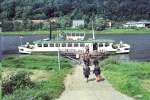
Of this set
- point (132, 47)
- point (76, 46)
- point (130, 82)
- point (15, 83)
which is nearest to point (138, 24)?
point (132, 47)

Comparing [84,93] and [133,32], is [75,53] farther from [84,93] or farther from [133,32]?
[133,32]

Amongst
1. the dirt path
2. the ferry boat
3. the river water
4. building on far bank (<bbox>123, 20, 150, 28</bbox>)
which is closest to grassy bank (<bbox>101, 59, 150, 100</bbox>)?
the dirt path

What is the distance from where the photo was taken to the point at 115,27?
168250 mm

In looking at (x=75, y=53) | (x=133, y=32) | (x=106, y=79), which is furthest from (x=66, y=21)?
(x=106, y=79)

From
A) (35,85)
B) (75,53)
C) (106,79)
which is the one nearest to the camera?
(35,85)

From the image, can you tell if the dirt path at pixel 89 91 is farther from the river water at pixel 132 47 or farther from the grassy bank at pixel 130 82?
the river water at pixel 132 47

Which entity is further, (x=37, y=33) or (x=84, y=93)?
(x=37, y=33)

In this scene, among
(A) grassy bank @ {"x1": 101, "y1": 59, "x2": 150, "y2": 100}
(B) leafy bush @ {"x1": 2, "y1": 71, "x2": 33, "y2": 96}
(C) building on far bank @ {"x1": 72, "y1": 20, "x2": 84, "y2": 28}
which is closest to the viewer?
(B) leafy bush @ {"x1": 2, "y1": 71, "x2": 33, "y2": 96}

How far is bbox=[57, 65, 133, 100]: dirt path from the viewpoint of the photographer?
22977 millimetres

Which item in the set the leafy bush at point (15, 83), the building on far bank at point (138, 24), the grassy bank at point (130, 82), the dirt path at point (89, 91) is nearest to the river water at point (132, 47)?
the grassy bank at point (130, 82)

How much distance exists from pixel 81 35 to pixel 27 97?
202 feet

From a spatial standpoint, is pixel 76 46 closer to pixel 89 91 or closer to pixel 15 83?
pixel 89 91

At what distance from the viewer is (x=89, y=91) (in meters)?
24.8

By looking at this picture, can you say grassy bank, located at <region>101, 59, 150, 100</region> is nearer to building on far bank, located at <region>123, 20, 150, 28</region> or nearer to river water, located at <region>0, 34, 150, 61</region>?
river water, located at <region>0, 34, 150, 61</region>
